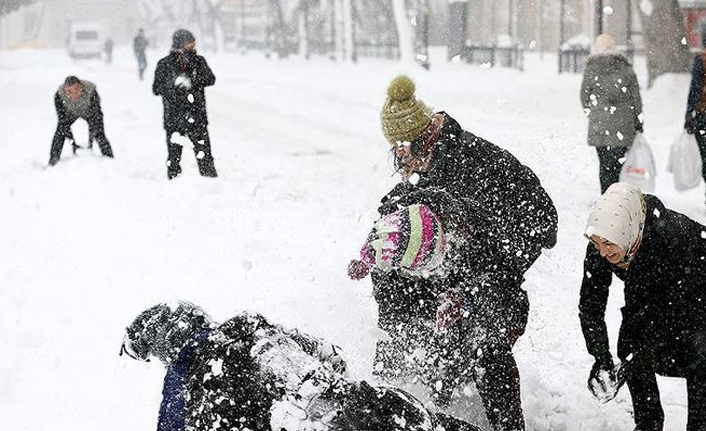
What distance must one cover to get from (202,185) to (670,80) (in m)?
11.2

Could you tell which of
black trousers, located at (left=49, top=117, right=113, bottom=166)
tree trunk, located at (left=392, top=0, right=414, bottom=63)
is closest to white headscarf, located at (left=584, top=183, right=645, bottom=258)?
black trousers, located at (left=49, top=117, right=113, bottom=166)

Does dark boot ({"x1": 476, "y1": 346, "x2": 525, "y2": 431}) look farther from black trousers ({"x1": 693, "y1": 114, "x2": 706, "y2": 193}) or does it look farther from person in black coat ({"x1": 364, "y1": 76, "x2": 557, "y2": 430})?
black trousers ({"x1": 693, "y1": 114, "x2": 706, "y2": 193})

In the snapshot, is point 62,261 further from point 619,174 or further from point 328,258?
point 619,174

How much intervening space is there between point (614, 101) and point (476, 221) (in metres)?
5.58

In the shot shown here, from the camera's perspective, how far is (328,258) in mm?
6680

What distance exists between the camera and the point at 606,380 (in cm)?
354

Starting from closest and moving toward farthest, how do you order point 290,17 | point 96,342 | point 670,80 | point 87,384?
point 87,384, point 96,342, point 670,80, point 290,17

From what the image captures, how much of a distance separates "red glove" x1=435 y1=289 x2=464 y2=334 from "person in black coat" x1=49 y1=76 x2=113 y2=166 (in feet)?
27.5

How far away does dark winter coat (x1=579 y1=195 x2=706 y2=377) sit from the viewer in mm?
3180

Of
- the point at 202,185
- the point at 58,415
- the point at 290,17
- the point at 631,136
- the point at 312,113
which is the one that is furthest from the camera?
the point at 290,17

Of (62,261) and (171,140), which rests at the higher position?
(171,140)

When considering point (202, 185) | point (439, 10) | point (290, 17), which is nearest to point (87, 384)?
point (202, 185)

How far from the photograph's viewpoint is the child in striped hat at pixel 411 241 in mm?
3002

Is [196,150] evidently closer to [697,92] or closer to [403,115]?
[697,92]
